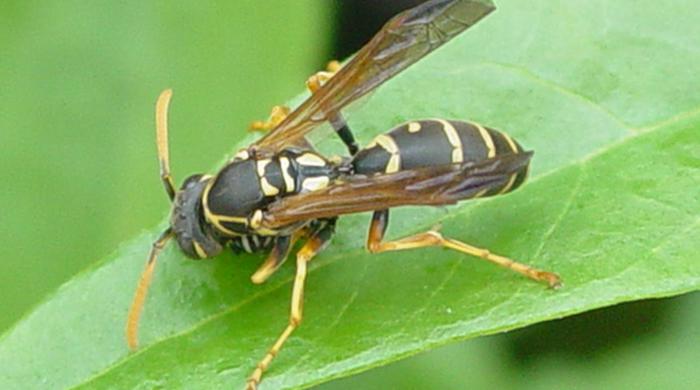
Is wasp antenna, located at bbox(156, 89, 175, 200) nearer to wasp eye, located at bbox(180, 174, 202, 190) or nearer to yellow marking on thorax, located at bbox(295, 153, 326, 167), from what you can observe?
wasp eye, located at bbox(180, 174, 202, 190)

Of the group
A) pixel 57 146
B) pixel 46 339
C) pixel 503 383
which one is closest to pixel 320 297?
pixel 46 339

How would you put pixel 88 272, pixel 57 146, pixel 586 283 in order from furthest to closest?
pixel 57 146 < pixel 88 272 < pixel 586 283

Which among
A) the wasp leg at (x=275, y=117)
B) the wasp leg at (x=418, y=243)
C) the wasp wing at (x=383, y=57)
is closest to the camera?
the wasp leg at (x=418, y=243)

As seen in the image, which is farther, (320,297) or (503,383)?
(503,383)

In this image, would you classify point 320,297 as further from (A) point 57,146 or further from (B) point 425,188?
(A) point 57,146

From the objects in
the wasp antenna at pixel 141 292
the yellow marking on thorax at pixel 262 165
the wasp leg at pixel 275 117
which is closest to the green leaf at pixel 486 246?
the wasp antenna at pixel 141 292

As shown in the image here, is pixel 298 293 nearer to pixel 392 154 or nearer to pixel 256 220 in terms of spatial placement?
pixel 256 220

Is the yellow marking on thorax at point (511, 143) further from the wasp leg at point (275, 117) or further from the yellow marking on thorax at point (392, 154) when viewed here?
the wasp leg at point (275, 117)
